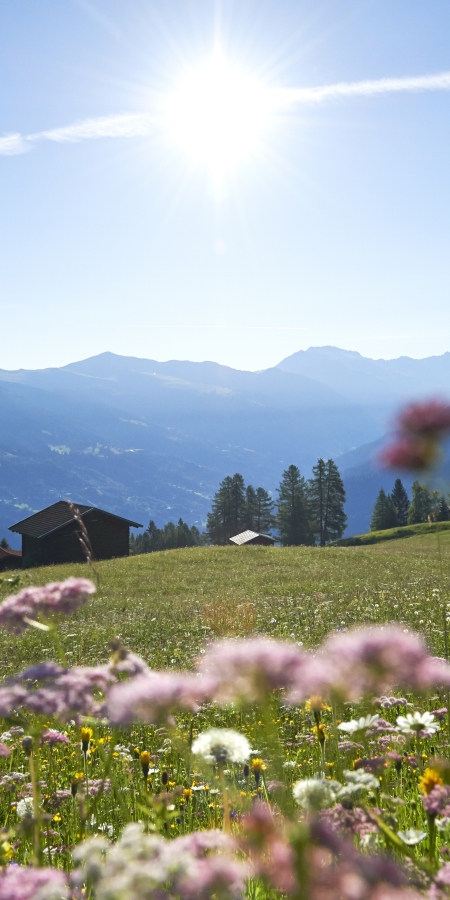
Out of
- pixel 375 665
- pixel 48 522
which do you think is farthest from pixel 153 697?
pixel 48 522

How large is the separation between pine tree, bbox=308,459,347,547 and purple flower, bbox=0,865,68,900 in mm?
89443

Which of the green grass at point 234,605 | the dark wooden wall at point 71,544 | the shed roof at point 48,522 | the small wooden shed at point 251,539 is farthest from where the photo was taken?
the small wooden shed at point 251,539

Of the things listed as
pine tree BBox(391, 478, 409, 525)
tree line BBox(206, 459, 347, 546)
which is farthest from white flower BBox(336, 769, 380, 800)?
→ pine tree BBox(391, 478, 409, 525)

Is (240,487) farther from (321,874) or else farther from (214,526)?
(321,874)

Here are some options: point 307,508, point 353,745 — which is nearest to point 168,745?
point 353,745

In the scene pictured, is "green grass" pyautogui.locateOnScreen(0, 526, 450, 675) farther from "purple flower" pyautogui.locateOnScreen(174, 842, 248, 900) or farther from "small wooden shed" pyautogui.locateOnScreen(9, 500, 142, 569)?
"small wooden shed" pyautogui.locateOnScreen(9, 500, 142, 569)

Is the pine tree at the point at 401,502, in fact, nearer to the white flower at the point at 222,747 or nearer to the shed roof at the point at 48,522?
the shed roof at the point at 48,522

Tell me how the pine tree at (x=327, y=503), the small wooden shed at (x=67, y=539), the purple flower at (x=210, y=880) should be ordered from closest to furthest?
the purple flower at (x=210, y=880) → the small wooden shed at (x=67, y=539) → the pine tree at (x=327, y=503)

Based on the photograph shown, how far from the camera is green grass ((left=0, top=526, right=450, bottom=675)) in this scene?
13672 millimetres

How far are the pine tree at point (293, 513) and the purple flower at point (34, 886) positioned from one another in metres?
86.4

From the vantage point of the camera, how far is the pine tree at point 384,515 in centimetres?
9400

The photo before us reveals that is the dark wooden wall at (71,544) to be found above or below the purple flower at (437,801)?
below

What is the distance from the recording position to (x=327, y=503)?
300 ft

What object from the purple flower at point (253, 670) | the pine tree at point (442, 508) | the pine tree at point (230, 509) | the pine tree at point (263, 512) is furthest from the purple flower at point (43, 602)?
the pine tree at point (263, 512)
